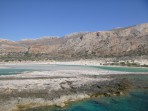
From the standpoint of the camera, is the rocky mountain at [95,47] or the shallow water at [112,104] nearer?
the shallow water at [112,104]

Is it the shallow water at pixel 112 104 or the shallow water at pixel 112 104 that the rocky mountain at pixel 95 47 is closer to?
the shallow water at pixel 112 104

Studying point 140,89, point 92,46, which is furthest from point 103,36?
point 140,89

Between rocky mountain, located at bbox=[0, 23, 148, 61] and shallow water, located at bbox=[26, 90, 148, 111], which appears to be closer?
shallow water, located at bbox=[26, 90, 148, 111]

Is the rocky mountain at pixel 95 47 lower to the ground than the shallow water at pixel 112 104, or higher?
higher

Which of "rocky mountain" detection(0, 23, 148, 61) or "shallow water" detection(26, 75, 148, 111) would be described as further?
"rocky mountain" detection(0, 23, 148, 61)

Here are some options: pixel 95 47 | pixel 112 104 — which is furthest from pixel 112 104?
pixel 95 47

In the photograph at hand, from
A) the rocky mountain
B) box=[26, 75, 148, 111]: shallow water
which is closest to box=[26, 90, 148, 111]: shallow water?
box=[26, 75, 148, 111]: shallow water

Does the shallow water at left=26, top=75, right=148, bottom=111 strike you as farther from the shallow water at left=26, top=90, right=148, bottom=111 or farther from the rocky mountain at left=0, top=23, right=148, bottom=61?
the rocky mountain at left=0, top=23, right=148, bottom=61

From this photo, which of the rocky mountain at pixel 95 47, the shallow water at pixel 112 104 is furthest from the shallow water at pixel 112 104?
the rocky mountain at pixel 95 47

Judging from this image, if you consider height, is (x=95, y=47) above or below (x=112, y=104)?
above

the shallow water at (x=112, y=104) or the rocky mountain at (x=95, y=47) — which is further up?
the rocky mountain at (x=95, y=47)

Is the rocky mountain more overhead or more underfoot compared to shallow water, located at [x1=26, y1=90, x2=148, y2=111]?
more overhead

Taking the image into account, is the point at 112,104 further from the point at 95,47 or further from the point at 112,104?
the point at 95,47

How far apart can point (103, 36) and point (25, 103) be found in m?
129
